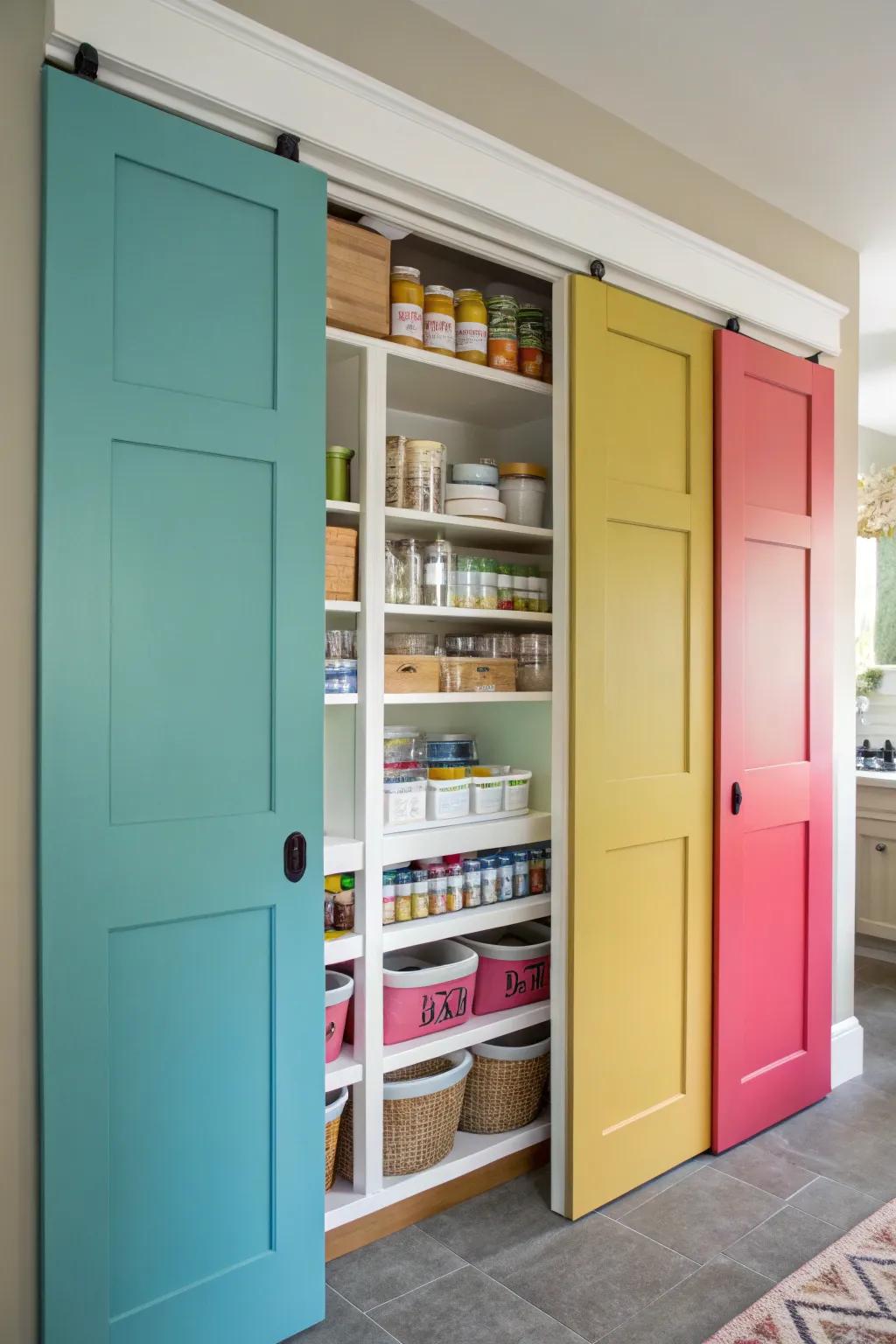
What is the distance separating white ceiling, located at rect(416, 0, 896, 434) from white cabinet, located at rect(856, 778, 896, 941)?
2.64 metres

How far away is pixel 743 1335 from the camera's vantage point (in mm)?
1932

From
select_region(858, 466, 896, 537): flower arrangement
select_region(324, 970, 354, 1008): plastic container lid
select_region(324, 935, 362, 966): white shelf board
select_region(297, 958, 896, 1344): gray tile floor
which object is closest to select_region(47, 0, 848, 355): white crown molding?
select_region(324, 935, 362, 966): white shelf board

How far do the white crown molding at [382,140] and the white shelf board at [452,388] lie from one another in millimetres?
294

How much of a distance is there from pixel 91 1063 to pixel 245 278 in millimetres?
1439

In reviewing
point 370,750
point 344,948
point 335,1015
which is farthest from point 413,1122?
point 370,750

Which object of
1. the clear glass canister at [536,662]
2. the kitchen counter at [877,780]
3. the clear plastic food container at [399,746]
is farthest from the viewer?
the kitchen counter at [877,780]

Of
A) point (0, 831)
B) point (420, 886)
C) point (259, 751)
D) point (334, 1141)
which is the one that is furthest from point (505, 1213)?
point (0, 831)

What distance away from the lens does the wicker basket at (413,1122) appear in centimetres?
226

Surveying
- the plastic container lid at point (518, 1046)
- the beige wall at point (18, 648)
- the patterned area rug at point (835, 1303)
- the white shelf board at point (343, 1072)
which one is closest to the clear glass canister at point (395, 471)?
the beige wall at point (18, 648)

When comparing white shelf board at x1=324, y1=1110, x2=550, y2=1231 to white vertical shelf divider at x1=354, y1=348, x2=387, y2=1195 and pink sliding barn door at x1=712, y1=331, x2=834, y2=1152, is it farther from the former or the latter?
pink sliding barn door at x1=712, y1=331, x2=834, y2=1152

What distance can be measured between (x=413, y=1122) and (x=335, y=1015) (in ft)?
1.28

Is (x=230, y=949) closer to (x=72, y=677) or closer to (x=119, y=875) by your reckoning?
(x=119, y=875)

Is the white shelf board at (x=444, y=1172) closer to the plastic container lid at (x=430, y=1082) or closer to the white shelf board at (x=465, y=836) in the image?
the plastic container lid at (x=430, y=1082)

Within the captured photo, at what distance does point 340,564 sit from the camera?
7.03 ft
